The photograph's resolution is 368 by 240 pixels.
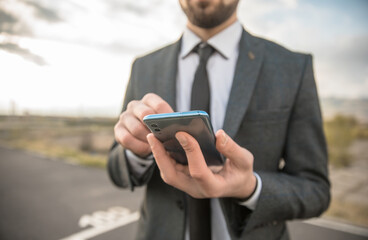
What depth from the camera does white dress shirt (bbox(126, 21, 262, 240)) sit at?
1160 millimetres

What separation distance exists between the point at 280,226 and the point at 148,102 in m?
0.92

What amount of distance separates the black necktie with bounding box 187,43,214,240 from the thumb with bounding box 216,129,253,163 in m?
0.48

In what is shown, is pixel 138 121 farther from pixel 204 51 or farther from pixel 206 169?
pixel 204 51

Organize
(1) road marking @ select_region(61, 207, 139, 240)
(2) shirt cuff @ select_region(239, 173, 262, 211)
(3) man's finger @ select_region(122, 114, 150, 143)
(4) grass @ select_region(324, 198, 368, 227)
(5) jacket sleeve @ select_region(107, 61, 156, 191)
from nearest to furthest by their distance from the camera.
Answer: (3) man's finger @ select_region(122, 114, 150, 143), (2) shirt cuff @ select_region(239, 173, 262, 211), (5) jacket sleeve @ select_region(107, 61, 156, 191), (1) road marking @ select_region(61, 207, 139, 240), (4) grass @ select_region(324, 198, 368, 227)

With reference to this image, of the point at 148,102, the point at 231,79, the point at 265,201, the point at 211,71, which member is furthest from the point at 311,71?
the point at 148,102

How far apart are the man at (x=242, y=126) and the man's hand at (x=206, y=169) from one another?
15 cm

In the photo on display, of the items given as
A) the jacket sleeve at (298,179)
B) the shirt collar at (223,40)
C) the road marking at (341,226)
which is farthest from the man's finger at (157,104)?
the road marking at (341,226)

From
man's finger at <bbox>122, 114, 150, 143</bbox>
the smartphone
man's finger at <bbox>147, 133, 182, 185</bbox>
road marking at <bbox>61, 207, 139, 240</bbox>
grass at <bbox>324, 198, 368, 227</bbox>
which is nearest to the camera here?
the smartphone

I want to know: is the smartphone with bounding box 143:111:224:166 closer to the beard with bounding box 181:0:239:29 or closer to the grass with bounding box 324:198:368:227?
A: the beard with bounding box 181:0:239:29

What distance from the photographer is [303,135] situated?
1115 millimetres

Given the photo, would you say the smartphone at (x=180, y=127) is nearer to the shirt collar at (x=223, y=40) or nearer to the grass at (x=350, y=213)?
the shirt collar at (x=223, y=40)

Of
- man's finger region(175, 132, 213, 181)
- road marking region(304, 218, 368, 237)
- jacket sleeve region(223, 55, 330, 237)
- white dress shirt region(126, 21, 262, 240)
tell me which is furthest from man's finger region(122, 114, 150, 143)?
road marking region(304, 218, 368, 237)

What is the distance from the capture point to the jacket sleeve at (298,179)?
979 millimetres

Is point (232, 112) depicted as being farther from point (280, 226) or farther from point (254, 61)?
point (280, 226)
